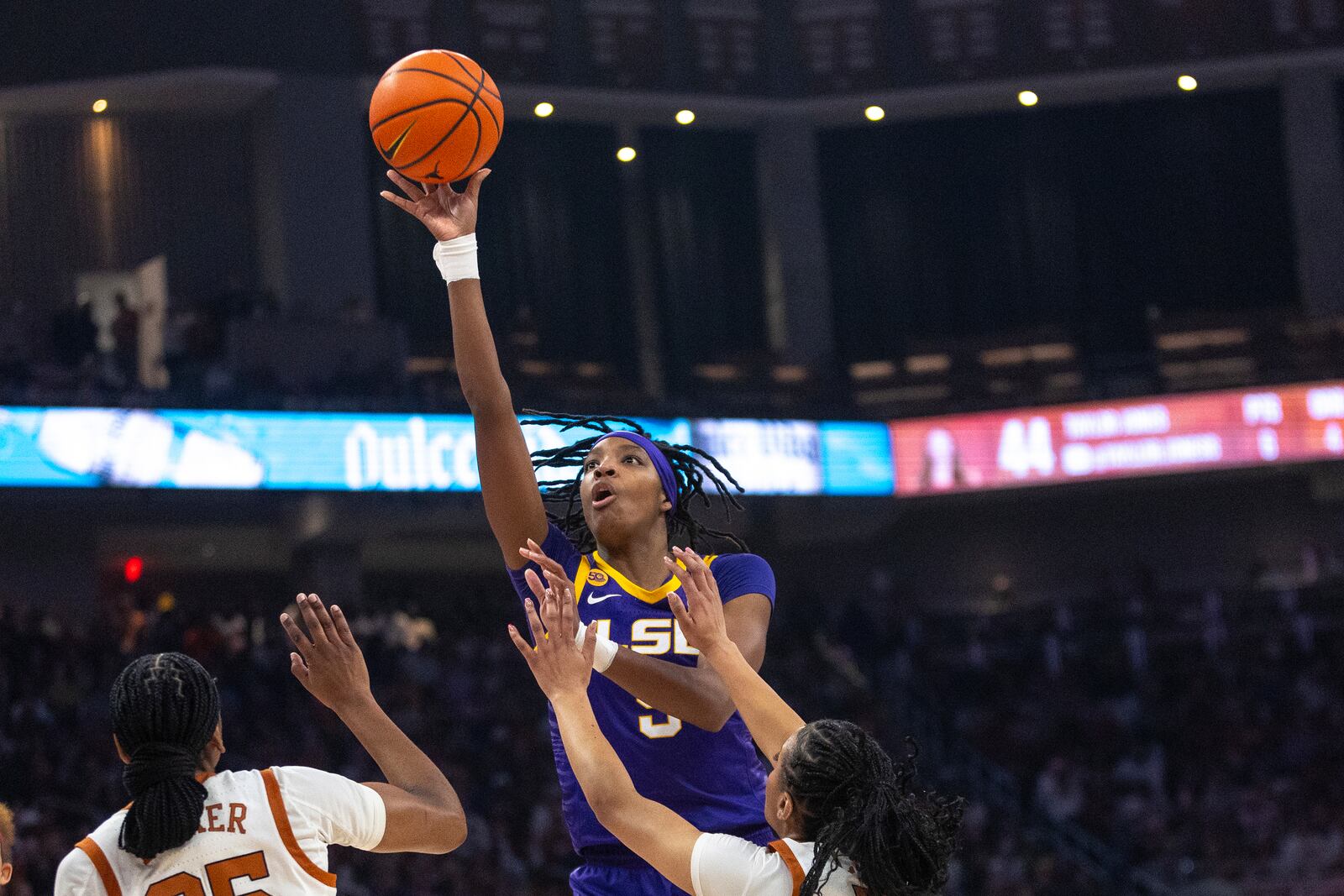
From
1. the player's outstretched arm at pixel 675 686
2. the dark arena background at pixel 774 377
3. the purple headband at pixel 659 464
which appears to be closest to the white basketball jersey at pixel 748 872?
the player's outstretched arm at pixel 675 686

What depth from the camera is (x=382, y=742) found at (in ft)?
11.0

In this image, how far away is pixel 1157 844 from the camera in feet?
51.0

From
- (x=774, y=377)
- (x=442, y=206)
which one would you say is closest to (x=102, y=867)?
(x=442, y=206)

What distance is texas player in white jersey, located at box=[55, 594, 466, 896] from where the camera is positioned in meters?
3.00

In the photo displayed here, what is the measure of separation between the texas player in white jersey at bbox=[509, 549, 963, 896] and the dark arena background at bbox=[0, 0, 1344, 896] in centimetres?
884

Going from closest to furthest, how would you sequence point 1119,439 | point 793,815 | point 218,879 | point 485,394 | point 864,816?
point 218,879 → point 864,816 → point 793,815 → point 485,394 → point 1119,439

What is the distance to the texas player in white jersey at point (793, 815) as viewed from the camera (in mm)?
3295

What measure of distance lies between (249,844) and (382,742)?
363 mm

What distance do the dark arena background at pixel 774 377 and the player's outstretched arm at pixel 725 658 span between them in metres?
8.52

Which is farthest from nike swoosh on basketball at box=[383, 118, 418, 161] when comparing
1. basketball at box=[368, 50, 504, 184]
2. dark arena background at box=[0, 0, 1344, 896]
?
dark arena background at box=[0, 0, 1344, 896]

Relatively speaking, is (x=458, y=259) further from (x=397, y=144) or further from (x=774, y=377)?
(x=774, y=377)

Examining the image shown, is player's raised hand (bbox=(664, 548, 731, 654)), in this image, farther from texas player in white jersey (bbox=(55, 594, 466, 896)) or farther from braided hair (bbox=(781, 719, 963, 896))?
texas player in white jersey (bbox=(55, 594, 466, 896))

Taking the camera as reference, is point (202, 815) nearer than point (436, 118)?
Yes

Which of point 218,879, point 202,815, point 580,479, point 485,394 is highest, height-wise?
point 485,394
